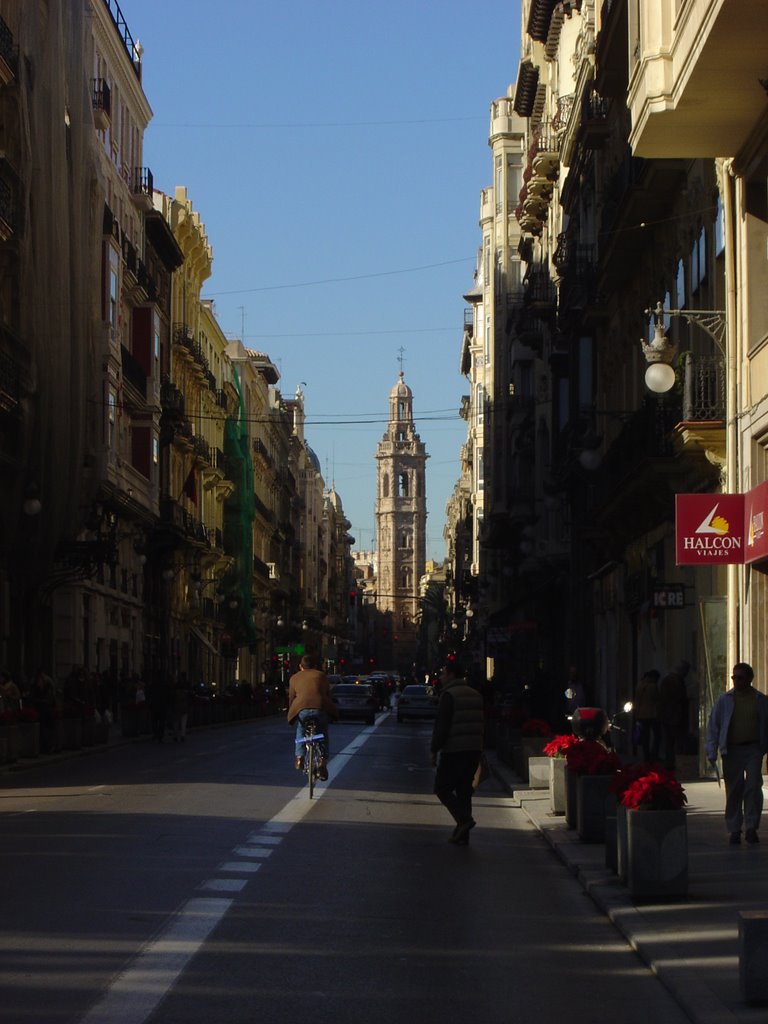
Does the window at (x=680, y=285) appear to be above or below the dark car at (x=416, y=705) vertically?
above

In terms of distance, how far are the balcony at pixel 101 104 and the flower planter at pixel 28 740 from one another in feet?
88.2

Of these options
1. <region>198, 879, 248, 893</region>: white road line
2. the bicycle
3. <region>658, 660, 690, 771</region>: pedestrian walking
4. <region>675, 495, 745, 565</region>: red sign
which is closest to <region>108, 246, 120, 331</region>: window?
<region>658, 660, 690, 771</region>: pedestrian walking

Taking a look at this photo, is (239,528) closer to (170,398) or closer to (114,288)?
(170,398)

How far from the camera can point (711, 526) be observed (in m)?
22.9

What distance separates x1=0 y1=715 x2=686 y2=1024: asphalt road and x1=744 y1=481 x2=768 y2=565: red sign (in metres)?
4.37

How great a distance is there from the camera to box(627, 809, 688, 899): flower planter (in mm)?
12086

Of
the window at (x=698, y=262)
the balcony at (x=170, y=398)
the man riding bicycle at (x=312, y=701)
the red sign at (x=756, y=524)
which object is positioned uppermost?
the balcony at (x=170, y=398)

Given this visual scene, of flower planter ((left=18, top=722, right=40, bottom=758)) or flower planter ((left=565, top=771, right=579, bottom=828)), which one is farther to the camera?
flower planter ((left=18, top=722, right=40, bottom=758))

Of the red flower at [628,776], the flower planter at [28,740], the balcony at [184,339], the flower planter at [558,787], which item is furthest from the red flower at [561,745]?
the balcony at [184,339]

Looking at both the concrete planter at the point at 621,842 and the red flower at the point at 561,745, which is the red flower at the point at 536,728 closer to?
the red flower at the point at 561,745

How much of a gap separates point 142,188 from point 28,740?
36.7 meters

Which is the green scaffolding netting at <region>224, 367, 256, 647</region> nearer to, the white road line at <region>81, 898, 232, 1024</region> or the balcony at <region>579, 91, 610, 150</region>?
the balcony at <region>579, 91, 610, 150</region>

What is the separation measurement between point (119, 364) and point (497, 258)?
34554 mm

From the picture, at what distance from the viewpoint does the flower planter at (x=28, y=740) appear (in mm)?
31375
